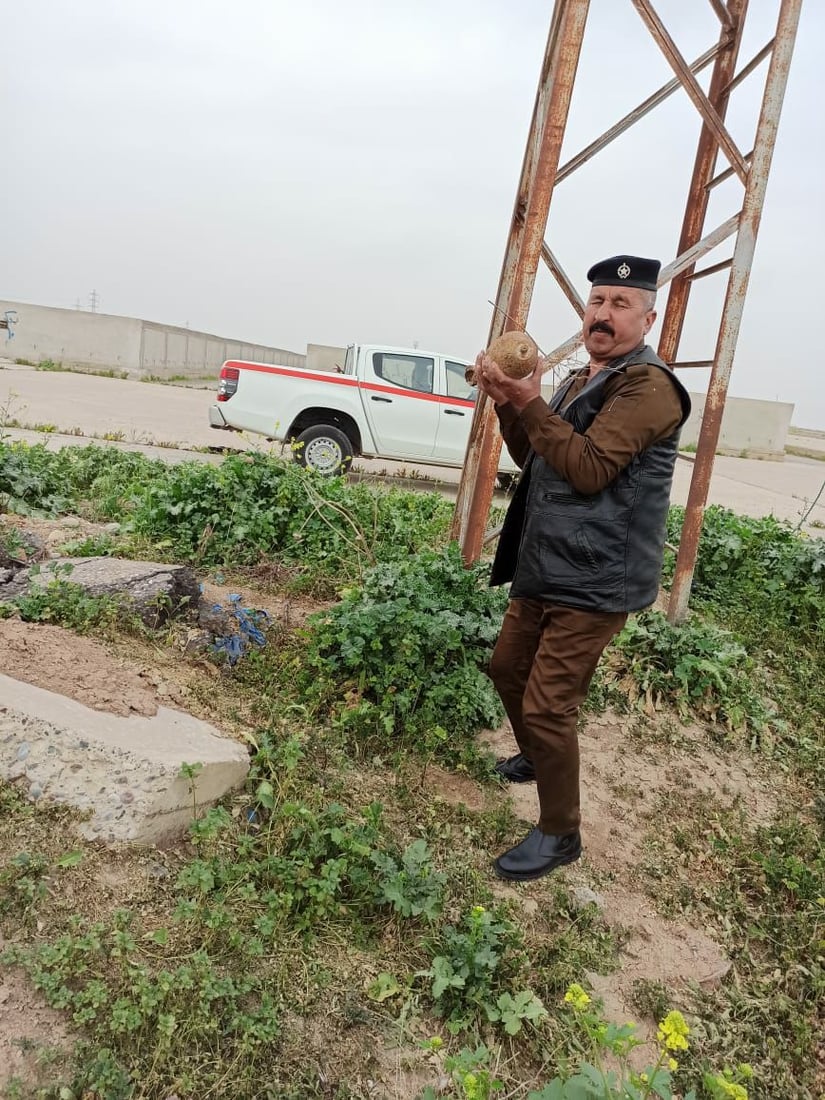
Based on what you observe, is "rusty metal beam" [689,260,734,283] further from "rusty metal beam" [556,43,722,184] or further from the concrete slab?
the concrete slab

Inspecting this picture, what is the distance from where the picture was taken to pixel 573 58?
3678mm

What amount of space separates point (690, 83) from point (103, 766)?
432cm

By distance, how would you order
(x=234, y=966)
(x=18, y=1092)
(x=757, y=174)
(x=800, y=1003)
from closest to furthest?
(x=18, y=1092) → (x=234, y=966) → (x=800, y=1003) → (x=757, y=174)

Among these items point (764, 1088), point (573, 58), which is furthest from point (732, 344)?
point (764, 1088)

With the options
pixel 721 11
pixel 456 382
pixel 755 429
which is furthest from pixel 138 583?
pixel 755 429

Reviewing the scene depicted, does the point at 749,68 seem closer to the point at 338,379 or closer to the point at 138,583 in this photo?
the point at 138,583

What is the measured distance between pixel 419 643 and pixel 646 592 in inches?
52.5

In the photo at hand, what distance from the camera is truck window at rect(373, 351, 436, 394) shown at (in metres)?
9.75

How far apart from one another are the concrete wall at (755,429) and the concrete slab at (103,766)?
29.4 m

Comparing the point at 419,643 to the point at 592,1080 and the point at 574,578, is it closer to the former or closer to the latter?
the point at 574,578

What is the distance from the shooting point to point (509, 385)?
230 centimetres

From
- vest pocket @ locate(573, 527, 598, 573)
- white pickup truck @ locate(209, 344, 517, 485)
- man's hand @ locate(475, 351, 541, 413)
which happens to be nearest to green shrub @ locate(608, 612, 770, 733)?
vest pocket @ locate(573, 527, 598, 573)

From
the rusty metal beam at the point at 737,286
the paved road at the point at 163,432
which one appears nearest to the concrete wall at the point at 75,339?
the paved road at the point at 163,432

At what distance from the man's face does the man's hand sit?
0.87 feet
